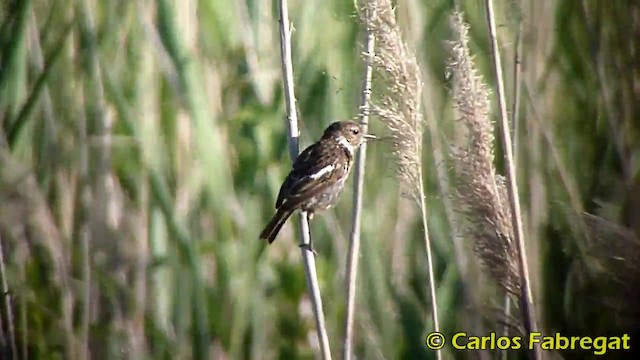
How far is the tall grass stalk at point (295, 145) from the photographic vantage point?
4.85 feet

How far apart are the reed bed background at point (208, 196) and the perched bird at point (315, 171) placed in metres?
0.07

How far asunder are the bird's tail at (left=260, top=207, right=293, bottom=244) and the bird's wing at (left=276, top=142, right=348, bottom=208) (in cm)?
2

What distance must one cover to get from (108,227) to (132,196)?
74mm

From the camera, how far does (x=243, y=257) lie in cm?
170

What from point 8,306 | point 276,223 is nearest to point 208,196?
point 276,223

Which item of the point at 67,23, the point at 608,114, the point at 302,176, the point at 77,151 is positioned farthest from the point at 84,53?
the point at 608,114

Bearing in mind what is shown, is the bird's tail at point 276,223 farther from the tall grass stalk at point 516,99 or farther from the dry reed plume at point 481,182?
the tall grass stalk at point 516,99

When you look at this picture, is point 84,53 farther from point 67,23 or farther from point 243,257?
point 243,257

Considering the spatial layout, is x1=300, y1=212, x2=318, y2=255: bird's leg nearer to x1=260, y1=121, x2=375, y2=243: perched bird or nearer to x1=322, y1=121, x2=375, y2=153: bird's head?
x1=260, y1=121, x2=375, y2=243: perched bird

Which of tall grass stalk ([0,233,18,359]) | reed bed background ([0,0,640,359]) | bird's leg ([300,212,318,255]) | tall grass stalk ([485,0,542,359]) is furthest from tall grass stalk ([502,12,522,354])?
tall grass stalk ([0,233,18,359])

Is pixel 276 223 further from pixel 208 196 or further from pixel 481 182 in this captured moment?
pixel 481 182

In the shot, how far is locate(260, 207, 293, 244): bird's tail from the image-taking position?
5.34ft

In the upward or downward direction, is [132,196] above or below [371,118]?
below

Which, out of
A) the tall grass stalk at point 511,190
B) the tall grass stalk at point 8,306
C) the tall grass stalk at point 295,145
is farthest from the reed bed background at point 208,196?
the tall grass stalk at point 511,190
